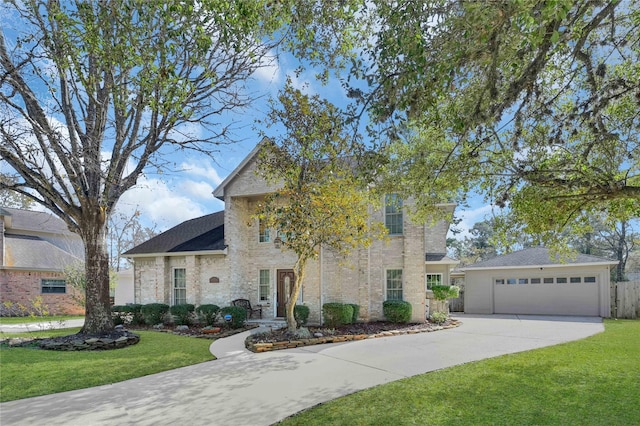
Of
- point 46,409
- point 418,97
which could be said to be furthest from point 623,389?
point 46,409

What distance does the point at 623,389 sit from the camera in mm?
6035

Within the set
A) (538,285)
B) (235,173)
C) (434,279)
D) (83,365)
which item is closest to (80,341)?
(83,365)

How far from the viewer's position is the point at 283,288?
15945 millimetres

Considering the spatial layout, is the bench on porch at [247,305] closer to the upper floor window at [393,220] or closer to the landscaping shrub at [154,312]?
the landscaping shrub at [154,312]

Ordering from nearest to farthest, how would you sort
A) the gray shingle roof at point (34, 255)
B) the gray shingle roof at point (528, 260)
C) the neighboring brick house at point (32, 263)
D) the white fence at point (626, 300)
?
1. the white fence at point (626, 300)
2. the gray shingle roof at point (528, 260)
3. the neighboring brick house at point (32, 263)
4. the gray shingle roof at point (34, 255)

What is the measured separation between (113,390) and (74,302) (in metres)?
21.0

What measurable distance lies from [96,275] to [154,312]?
4.41 meters

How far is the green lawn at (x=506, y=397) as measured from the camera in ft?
16.1

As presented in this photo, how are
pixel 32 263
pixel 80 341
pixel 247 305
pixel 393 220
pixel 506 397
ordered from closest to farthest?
1. pixel 506 397
2. pixel 80 341
3. pixel 393 220
4. pixel 247 305
5. pixel 32 263

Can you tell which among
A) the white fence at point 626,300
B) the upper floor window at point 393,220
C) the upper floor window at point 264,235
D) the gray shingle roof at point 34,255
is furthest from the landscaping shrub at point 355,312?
the gray shingle roof at point 34,255

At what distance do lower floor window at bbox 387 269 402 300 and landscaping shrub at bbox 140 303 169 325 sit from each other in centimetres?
927

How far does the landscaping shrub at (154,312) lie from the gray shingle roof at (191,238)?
93.6 inches

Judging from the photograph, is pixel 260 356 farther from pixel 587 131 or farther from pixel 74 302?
pixel 74 302

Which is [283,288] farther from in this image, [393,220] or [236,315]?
[393,220]
